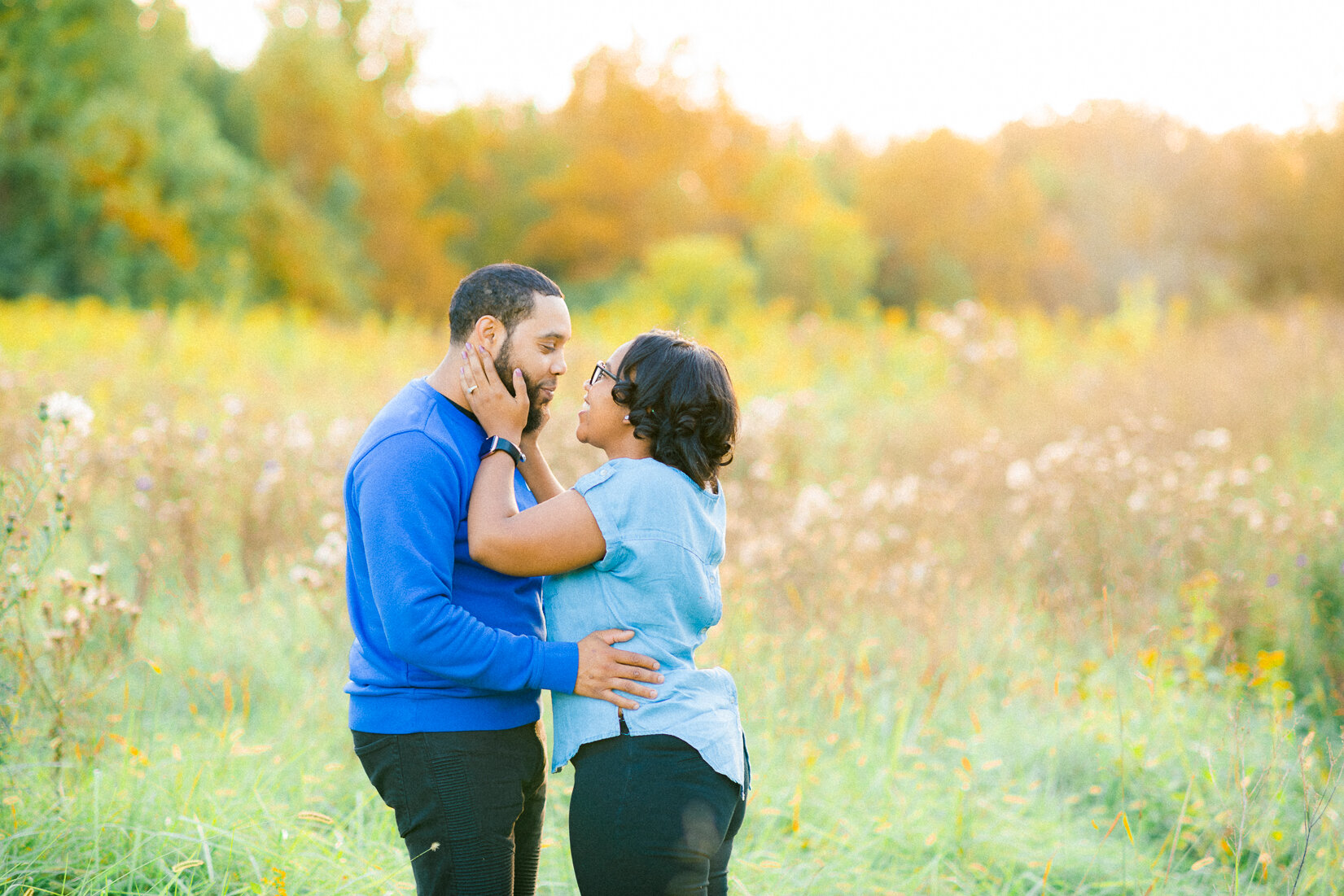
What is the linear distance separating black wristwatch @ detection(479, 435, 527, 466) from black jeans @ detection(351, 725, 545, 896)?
57 centimetres

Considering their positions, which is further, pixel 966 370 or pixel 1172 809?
pixel 966 370

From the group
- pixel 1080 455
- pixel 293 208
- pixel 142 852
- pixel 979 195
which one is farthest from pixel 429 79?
pixel 142 852

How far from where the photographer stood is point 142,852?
2.65 m

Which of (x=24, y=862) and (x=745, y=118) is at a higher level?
(x=745, y=118)

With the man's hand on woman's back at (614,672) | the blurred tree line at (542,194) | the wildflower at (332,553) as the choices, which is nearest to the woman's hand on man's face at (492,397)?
the man's hand on woman's back at (614,672)

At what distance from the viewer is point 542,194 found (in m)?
29.0

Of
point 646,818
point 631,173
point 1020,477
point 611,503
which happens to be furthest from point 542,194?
point 646,818

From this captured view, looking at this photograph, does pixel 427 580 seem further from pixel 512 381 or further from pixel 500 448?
pixel 512 381

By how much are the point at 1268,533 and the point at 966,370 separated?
17.5 feet

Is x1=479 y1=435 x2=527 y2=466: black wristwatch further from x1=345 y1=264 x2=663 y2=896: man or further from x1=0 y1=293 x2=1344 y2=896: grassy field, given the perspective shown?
x1=0 y1=293 x2=1344 y2=896: grassy field

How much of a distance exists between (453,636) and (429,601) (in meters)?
0.08

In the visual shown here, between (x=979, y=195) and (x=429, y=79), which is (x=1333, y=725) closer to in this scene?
(x=979, y=195)

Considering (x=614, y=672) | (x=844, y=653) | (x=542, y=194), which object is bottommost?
(x=844, y=653)

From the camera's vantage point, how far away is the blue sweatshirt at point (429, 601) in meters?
1.90
